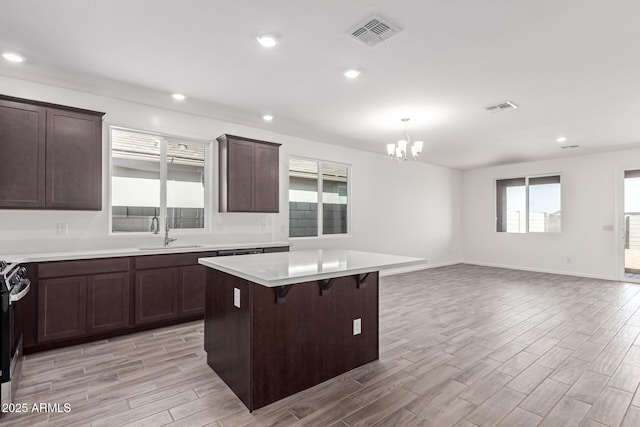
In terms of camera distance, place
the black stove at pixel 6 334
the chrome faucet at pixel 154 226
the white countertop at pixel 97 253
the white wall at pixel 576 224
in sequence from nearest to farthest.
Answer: the black stove at pixel 6 334 < the white countertop at pixel 97 253 < the chrome faucet at pixel 154 226 < the white wall at pixel 576 224

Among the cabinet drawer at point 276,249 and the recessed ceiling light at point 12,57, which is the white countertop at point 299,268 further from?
the recessed ceiling light at point 12,57

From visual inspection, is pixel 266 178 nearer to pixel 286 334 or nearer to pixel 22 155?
pixel 22 155

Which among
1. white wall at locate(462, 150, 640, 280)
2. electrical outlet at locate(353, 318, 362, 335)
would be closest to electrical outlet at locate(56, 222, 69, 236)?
electrical outlet at locate(353, 318, 362, 335)

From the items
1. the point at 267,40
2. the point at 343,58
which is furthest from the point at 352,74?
the point at 267,40

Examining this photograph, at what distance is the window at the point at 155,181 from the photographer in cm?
403

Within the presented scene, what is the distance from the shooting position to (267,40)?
257 cm

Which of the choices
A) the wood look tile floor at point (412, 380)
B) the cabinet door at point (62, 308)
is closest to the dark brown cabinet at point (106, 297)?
the cabinet door at point (62, 308)

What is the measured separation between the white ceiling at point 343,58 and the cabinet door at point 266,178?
19.4 inches

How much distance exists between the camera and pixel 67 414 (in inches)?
82.4

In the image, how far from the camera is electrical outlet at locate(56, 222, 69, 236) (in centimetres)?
354

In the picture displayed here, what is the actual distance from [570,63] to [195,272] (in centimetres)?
440

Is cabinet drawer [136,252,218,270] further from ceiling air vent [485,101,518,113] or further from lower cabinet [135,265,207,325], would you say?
ceiling air vent [485,101,518,113]

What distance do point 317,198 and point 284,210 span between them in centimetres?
83

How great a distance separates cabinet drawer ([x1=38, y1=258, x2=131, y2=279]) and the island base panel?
1328mm
